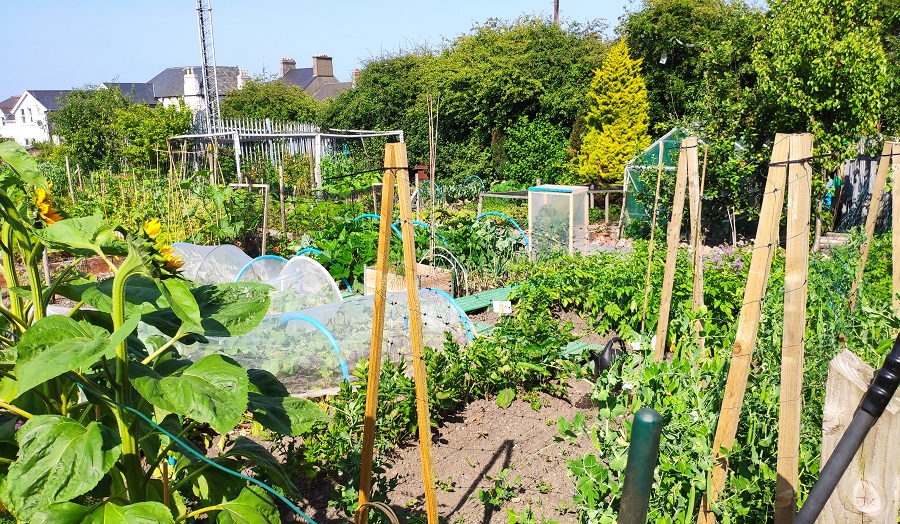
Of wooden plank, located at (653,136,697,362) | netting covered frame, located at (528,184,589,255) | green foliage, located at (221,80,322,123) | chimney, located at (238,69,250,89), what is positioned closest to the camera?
wooden plank, located at (653,136,697,362)

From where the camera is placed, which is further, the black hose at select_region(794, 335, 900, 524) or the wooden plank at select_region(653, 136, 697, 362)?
the wooden plank at select_region(653, 136, 697, 362)

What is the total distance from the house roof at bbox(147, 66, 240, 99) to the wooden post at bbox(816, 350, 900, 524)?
44.1 m

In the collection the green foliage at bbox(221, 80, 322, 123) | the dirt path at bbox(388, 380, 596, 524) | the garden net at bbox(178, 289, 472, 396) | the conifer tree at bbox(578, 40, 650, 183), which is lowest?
the dirt path at bbox(388, 380, 596, 524)

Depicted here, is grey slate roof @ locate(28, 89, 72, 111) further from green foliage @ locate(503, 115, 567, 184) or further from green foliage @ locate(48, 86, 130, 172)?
green foliage @ locate(503, 115, 567, 184)

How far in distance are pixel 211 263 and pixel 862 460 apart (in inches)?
247

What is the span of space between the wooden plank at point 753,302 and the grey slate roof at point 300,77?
4232cm

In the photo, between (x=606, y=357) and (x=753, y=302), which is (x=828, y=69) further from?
(x=753, y=302)

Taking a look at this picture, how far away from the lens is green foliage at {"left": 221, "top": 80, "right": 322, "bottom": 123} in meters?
29.0

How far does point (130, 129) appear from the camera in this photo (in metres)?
19.4

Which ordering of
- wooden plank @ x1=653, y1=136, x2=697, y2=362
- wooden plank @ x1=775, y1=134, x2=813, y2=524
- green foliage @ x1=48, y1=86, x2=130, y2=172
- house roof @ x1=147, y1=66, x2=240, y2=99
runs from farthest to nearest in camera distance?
house roof @ x1=147, y1=66, x2=240, y2=99 < green foliage @ x1=48, y1=86, x2=130, y2=172 < wooden plank @ x1=653, y1=136, x2=697, y2=362 < wooden plank @ x1=775, y1=134, x2=813, y2=524

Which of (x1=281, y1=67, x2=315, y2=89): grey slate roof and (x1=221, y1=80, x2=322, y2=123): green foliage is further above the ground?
(x1=281, y1=67, x2=315, y2=89): grey slate roof

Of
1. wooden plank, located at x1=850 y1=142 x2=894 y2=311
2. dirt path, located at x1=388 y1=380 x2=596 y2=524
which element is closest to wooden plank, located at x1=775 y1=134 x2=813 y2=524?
dirt path, located at x1=388 y1=380 x2=596 y2=524

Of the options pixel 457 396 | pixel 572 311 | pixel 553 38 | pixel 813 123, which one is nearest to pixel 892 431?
pixel 457 396

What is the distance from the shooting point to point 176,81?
43.6 m
